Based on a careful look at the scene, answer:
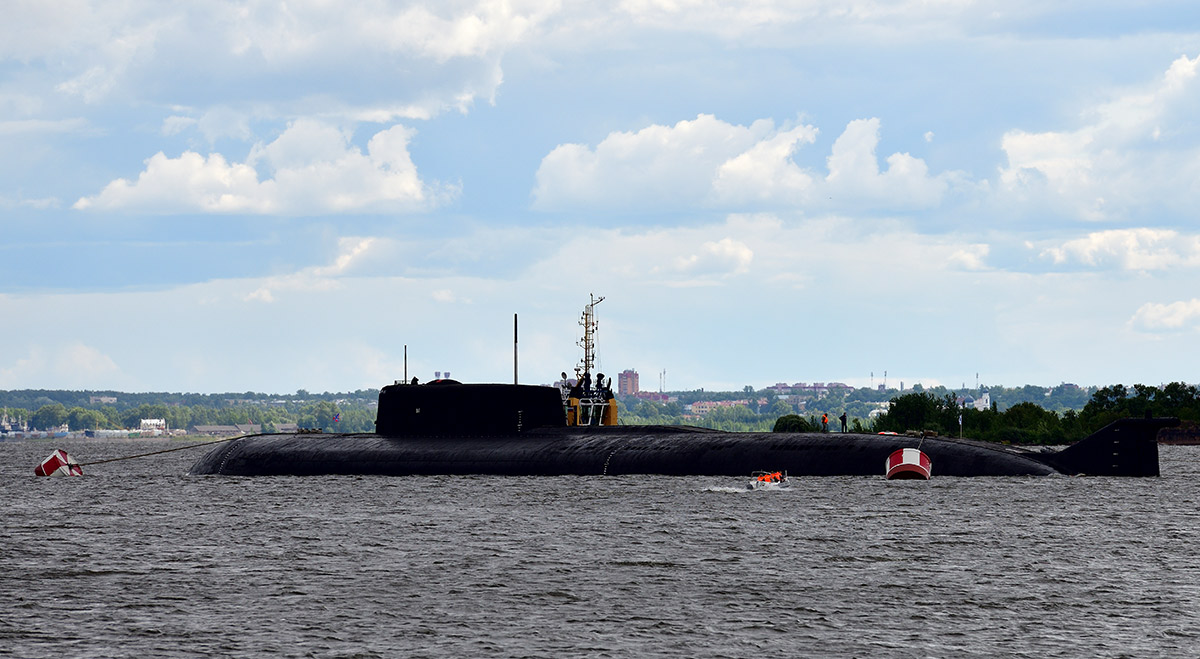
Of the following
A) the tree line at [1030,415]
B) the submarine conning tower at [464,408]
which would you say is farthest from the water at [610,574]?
the tree line at [1030,415]

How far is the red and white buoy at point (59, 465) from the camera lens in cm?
6600

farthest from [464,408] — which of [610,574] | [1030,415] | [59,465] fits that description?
[1030,415]

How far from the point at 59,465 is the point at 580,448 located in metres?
32.2

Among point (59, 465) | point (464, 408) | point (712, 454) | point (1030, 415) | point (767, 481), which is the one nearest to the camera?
point (767, 481)

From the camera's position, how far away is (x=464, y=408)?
5112 centimetres

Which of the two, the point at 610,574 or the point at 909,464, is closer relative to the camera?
the point at 610,574

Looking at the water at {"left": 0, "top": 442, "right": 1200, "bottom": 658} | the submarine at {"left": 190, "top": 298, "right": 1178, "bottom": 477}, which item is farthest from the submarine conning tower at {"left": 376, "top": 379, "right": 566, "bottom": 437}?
the water at {"left": 0, "top": 442, "right": 1200, "bottom": 658}

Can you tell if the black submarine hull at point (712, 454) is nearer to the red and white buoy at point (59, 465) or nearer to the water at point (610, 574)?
the water at point (610, 574)

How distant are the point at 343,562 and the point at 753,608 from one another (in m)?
9.89

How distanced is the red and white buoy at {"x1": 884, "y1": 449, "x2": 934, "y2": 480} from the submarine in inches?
12.7

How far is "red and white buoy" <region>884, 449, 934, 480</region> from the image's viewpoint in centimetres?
4709

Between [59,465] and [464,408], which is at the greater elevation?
[464,408]

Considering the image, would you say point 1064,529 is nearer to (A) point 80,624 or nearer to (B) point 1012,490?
(B) point 1012,490

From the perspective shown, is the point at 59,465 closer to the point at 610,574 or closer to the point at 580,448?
the point at 580,448
